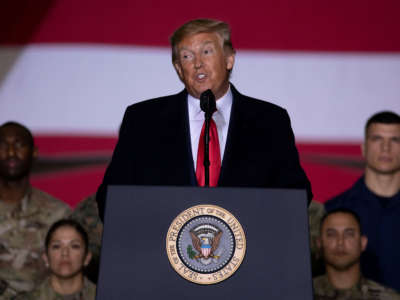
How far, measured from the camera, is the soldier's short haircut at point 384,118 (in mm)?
3432

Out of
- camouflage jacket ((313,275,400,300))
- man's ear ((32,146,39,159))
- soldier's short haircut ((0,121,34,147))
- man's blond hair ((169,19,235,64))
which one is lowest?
camouflage jacket ((313,275,400,300))

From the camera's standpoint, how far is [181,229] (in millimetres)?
1252

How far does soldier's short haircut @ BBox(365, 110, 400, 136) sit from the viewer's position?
3.43 m

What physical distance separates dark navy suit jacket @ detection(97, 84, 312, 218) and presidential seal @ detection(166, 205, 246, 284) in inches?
12.7

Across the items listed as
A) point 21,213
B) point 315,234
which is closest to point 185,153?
point 315,234

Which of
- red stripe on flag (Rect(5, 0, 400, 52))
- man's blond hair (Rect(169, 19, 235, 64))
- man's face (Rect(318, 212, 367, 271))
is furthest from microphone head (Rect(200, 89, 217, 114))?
red stripe on flag (Rect(5, 0, 400, 52))

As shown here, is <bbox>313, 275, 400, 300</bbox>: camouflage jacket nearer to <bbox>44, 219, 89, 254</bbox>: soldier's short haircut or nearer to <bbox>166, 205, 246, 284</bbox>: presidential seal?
<bbox>44, 219, 89, 254</bbox>: soldier's short haircut

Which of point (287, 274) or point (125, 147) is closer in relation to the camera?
point (287, 274)

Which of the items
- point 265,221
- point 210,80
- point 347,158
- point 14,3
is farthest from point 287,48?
point 265,221

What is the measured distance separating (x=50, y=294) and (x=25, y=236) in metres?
0.48

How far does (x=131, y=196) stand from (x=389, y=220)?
7.62ft

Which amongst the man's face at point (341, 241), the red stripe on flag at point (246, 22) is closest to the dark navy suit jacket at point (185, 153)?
the man's face at point (341, 241)

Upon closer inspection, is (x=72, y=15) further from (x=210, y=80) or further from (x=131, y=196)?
(x=131, y=196)

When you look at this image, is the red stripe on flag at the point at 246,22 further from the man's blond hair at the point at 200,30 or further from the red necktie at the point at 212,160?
the red necktie at the point at 212,160
